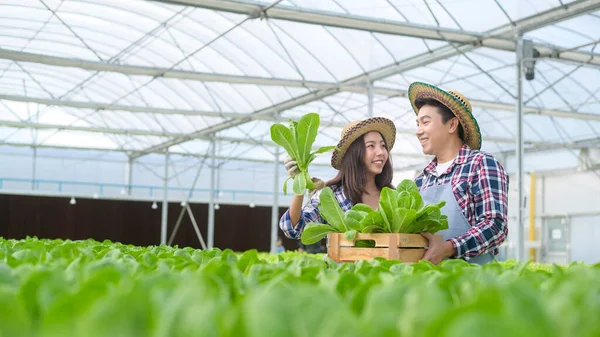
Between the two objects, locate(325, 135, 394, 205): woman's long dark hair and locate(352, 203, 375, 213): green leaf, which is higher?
locate(325, 135, 394, 205): woman's long dark hair

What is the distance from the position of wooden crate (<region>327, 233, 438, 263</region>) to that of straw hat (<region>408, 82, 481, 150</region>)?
73 cm

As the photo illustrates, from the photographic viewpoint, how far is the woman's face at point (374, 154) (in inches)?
140

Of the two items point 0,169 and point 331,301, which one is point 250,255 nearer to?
point 331,301


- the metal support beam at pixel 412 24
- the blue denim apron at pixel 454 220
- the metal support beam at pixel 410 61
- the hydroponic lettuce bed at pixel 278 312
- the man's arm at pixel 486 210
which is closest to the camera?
the hydroponic lettuce bed at pixel 278 312

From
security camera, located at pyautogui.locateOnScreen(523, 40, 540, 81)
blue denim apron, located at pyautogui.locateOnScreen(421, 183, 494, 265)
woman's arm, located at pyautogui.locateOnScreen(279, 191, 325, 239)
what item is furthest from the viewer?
security camera, located at pyautogui.locateOnScreen(523, 40, 540, 81)

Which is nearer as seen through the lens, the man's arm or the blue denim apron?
the man's arm

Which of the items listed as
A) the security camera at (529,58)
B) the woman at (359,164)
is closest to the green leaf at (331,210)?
the woman at (359,164)

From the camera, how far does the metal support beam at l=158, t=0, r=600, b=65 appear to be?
880 centimetres

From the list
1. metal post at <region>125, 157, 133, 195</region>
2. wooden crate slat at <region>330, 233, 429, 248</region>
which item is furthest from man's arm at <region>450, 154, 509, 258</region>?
metal post at <region>125, 157, 133, 195</region>

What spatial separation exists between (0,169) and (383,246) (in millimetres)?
21094

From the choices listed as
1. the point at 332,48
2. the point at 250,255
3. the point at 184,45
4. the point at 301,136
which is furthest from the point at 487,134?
the point at 250,255

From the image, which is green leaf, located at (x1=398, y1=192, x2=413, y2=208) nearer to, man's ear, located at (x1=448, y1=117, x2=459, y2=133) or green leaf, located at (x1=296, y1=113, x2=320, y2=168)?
green leaf, located at (x1=296, y1=113, x2=320, y2=168)

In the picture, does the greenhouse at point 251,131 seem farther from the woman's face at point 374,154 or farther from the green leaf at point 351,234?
the woman's face at point 374,154

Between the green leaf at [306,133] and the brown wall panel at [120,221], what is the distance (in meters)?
19.6
